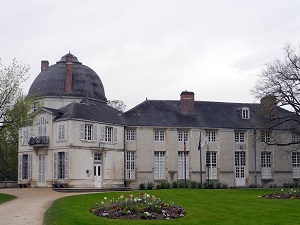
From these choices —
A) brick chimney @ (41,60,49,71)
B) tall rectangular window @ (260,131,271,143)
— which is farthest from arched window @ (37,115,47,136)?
tall rectangular window @ (260,131,271,143)

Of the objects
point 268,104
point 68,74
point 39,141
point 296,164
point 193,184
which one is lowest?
point 193,184

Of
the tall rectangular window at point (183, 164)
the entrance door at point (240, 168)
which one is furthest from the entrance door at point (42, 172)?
the entrance door at point (240, 168)

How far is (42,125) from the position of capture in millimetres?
42656

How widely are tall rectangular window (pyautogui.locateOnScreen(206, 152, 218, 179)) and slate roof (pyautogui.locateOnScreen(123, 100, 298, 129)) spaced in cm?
280

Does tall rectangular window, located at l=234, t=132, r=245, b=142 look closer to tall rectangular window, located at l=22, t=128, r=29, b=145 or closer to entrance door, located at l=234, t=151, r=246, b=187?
entrance door, located at l=234, t=151, r=246, b=187

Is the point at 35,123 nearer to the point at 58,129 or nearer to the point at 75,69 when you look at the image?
the point at 58,129

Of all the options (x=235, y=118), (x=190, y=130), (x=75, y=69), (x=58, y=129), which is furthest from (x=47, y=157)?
(x=235, y=118)

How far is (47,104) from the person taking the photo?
4609 cm

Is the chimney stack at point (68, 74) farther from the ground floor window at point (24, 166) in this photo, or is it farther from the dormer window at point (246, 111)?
the dormer window at point (246, 111)

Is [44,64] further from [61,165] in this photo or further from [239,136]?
[239,136]

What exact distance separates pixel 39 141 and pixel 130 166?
8.63 m

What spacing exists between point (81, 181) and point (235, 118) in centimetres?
1795

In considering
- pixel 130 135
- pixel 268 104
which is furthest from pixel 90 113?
pixel 268 104

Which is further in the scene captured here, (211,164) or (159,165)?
(211,164)
